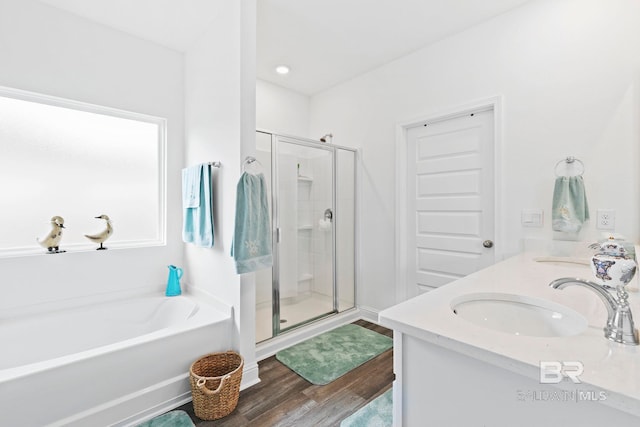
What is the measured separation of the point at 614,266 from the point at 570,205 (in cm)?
146

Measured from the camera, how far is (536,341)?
2.33ft

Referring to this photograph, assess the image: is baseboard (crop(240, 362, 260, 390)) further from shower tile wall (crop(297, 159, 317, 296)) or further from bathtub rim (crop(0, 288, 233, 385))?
shower tile wall (crop(297, 159, 317, 296))

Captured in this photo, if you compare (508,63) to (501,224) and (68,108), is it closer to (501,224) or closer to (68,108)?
(501,224)

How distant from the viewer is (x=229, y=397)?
1.67 meters

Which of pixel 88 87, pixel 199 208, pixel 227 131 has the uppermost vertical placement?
pixel 88 87

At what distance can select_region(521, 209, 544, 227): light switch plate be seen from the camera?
2.00 meters

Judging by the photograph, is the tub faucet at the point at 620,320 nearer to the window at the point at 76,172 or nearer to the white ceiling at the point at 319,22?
the white ceiling at the point at 319,22

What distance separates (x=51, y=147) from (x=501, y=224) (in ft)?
11.1

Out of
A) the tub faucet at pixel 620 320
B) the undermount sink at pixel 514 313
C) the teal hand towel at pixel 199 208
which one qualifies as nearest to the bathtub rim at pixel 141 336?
the teal hand towel at pixel 199 208

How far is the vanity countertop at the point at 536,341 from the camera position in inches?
21.9

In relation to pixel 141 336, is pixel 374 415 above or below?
below

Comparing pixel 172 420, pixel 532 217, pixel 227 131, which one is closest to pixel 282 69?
pixel 227 131

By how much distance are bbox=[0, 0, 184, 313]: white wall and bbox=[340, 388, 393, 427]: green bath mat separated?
6.17 ft

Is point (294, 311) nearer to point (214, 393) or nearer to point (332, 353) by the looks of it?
point (332, 353)
